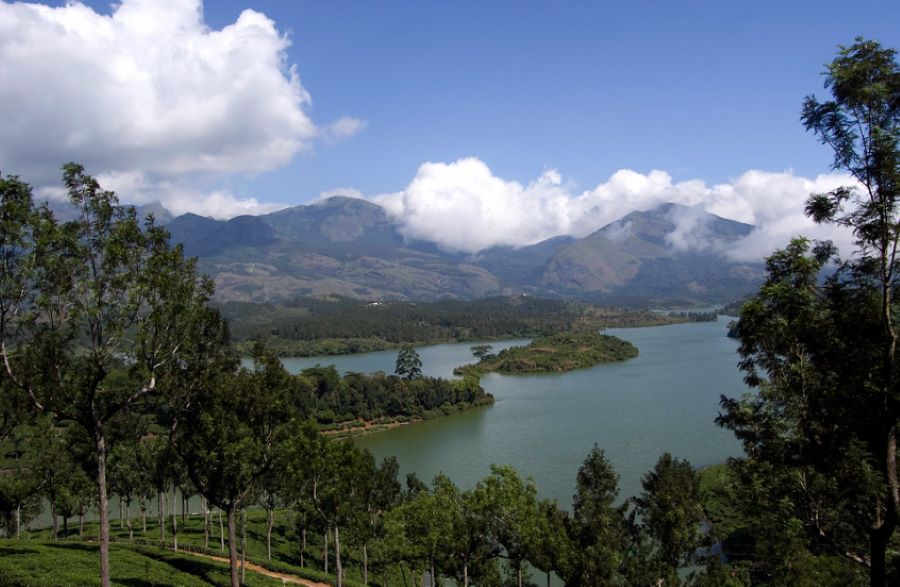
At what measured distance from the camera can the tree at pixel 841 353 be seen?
7.03 metres

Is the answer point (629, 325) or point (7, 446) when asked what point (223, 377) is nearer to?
point (7, 446)

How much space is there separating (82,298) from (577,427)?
51461mm

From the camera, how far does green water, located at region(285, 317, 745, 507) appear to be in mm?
44406

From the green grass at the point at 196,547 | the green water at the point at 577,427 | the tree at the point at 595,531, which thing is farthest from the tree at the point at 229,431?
the green water at the point at 577,427

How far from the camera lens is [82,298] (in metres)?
11.3

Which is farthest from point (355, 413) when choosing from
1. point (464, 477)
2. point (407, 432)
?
point (464, 477)

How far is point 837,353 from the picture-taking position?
754 cm

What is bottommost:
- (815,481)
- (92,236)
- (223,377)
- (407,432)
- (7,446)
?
(407,432)

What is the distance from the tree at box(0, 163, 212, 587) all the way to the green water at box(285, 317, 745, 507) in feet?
85.8

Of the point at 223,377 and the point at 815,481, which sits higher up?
the point at 223,377

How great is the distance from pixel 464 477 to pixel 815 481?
117ft

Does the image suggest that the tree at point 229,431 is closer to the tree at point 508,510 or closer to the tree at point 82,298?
the tree at point 82,298

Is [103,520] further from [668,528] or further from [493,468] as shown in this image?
[668,528]

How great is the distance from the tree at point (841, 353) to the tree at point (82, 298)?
11.1m
